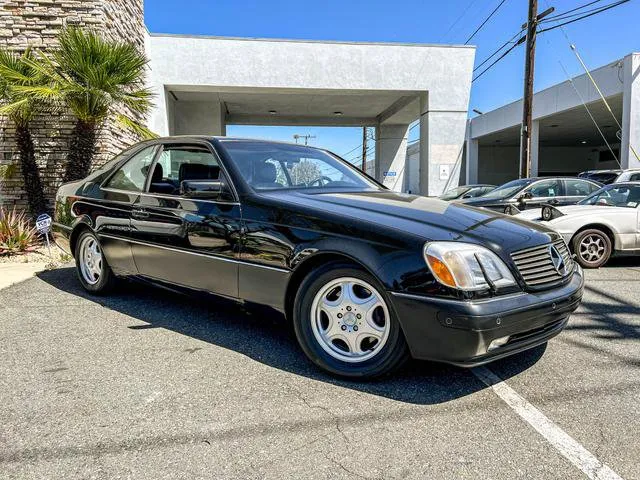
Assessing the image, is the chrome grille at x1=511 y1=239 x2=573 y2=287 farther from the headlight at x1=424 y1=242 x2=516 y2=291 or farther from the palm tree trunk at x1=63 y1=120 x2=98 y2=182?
the palm tree trunk at x1=63 y1=120 x2=98 y2=182

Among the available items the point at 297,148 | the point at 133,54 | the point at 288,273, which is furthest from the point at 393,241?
the point at 133,54

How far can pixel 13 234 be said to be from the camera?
7531mm

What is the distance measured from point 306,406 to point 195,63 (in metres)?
14.5

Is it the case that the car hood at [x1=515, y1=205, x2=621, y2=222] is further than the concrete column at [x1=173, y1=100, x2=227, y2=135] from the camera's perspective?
No

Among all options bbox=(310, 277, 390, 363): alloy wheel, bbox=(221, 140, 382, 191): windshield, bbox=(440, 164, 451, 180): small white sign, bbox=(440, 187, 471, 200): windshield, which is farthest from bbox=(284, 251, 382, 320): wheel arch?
bbox=(440, 164, 451, 180): small white sign

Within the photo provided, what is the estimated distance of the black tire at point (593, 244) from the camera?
22.4ft

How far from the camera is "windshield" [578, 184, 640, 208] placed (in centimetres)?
713

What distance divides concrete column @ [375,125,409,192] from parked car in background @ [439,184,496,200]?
671 centimetres

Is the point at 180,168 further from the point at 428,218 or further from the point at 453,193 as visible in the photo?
the point at 453,193

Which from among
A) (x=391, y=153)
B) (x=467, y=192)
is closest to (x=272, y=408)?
(x=467, y=192)

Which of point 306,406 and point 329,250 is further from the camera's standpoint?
point 329,250

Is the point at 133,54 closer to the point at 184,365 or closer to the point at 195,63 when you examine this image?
the point at 195,63

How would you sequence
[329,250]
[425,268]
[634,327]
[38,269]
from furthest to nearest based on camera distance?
[38,269]
[634,327]
[329,250]
[425,268]

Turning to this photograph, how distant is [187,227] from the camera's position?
12.0ft
